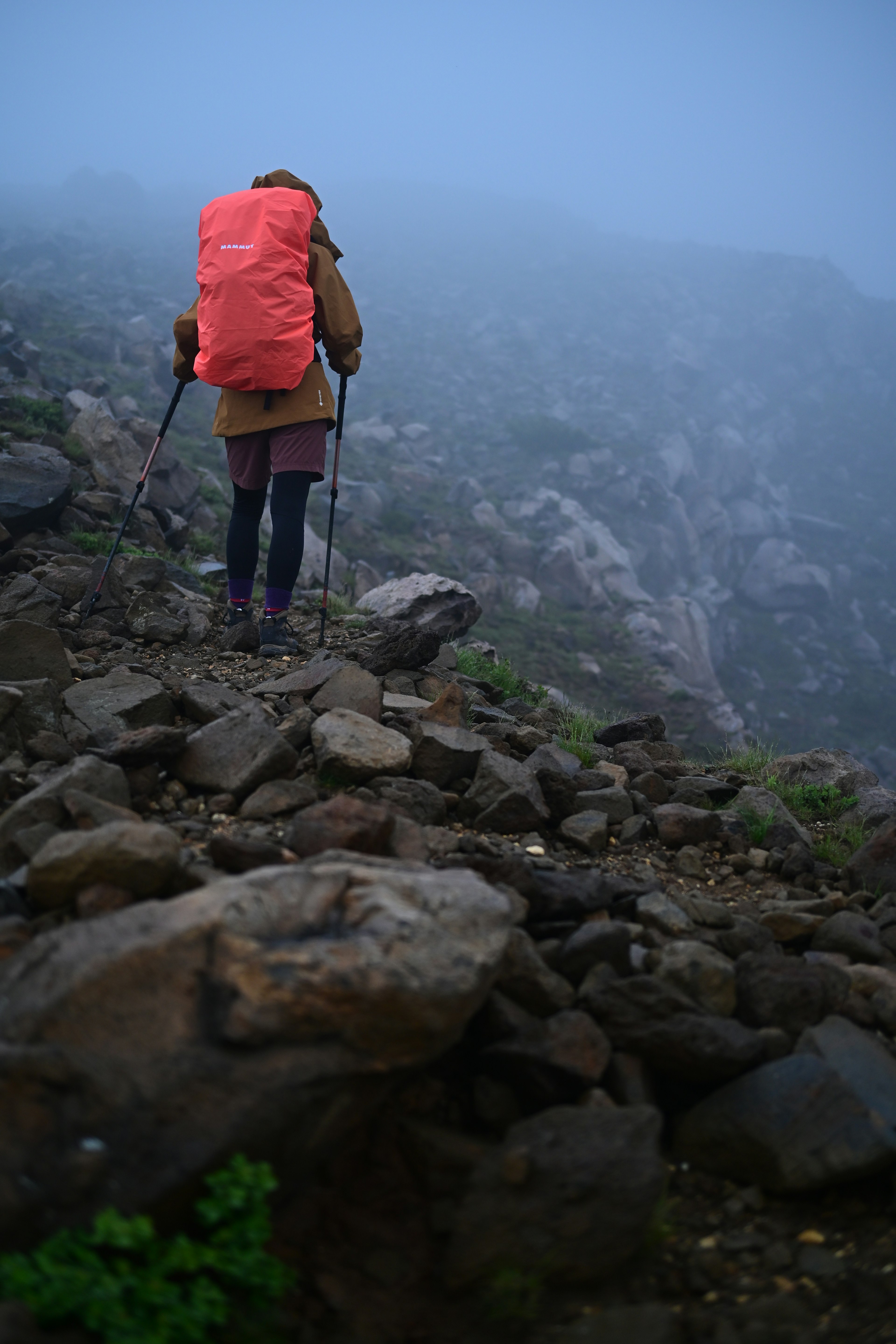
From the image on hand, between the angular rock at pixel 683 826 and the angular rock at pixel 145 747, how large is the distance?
2.37 meters

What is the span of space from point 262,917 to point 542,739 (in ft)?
10.4

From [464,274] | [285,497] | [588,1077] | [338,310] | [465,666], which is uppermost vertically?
[464,274]

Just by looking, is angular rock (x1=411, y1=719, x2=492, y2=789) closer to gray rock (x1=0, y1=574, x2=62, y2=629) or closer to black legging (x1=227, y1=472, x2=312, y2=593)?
black legging (x1=227, y1=472, x2=312, y2=593)

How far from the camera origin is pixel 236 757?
12.4 feet

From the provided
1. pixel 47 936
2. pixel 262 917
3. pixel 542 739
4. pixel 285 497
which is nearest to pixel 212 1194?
pixel 262 917

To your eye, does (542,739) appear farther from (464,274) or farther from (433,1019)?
(464,274)

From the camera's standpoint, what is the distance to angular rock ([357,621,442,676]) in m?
5.53

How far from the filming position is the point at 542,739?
17.1ft

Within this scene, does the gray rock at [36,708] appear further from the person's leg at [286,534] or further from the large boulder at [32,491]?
the large boulder at [32,491]

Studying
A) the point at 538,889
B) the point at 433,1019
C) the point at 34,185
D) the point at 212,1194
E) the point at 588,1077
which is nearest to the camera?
the point at 212,1194

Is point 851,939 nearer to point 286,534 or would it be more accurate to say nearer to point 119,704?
point 119,704

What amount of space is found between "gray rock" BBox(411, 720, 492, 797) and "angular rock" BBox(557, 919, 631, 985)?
1.31 metres

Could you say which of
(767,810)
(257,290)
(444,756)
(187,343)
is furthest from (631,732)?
(187,343)

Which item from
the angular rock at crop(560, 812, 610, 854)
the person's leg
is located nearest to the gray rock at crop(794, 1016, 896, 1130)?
the angular rock at crop(560, 812, 610, 854)
